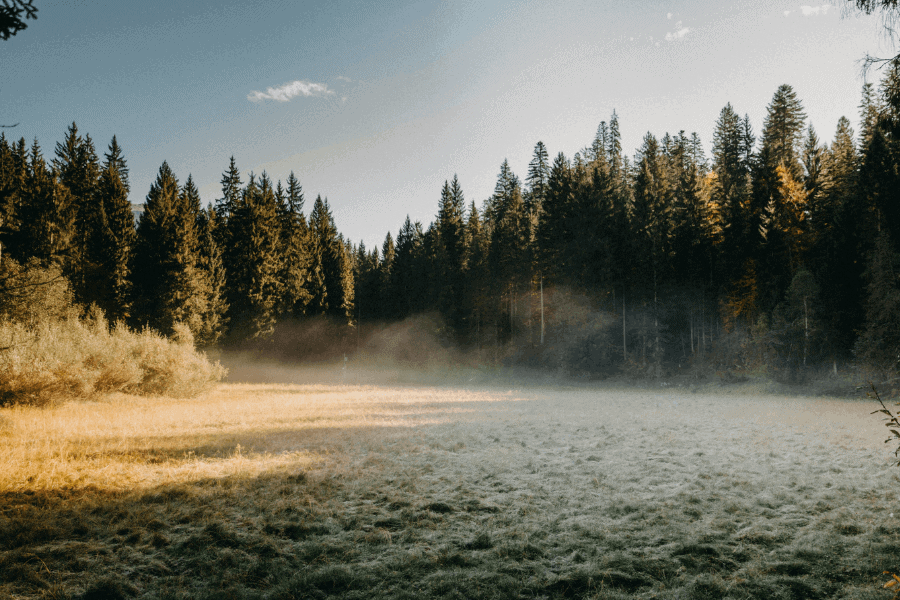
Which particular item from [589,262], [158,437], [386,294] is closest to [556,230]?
[589,262]

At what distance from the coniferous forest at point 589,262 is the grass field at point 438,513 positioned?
16121 mm

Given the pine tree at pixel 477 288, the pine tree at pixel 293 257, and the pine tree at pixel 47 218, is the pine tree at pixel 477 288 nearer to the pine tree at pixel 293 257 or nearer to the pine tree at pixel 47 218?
the pine tree at pixel 293 257

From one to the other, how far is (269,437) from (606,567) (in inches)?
365

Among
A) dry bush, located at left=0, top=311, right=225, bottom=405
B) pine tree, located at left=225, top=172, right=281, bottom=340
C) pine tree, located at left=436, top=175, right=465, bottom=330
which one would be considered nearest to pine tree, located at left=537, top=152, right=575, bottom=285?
pine tree, located at left=436, top=175, right=465, bottom=330

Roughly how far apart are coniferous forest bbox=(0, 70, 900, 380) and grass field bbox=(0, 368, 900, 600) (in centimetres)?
1612

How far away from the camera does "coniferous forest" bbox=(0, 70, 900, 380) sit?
85.9ft

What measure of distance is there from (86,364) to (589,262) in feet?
104

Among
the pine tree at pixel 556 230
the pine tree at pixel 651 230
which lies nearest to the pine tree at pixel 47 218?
the pine tree at pixel 556 230

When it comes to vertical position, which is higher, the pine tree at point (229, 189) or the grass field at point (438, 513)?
the pine tree at point (229, 189)

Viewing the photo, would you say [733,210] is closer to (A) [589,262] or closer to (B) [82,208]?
(A) [589,262]

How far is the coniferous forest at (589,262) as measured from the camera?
26.2 meters

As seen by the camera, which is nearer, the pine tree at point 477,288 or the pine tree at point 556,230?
the pine tree at point 556,230

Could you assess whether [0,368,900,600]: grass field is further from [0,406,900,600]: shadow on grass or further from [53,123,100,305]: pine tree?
[53,123,100,305]: pine tree

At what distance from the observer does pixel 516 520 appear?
5.48m
